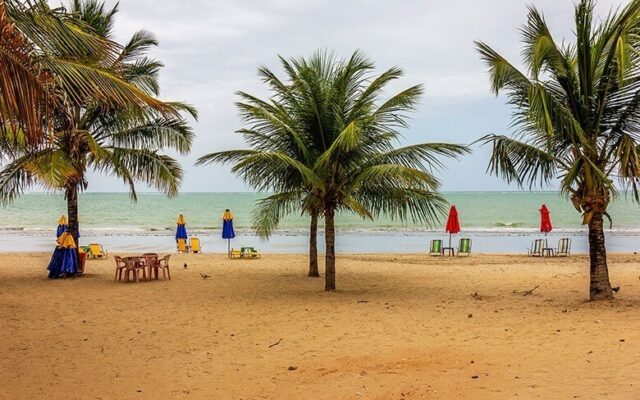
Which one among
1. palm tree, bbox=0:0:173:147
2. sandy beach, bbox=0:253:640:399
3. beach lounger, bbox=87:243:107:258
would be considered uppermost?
palm tree, bbox=0:0:173:147

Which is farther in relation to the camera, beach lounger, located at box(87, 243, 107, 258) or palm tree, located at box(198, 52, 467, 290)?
beach lounger, located at box(87, 243, 107, 258)

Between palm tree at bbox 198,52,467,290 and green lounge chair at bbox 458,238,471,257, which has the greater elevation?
palm tree at bbox 198,52,467,290

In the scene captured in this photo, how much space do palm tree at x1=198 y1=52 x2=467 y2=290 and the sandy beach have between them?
201cm

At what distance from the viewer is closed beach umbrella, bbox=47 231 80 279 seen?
1295 cm

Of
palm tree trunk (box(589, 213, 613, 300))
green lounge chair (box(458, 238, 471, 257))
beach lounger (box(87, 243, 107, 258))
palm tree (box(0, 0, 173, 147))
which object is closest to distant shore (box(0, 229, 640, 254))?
green lounge chair (box(458, 238, 471, 257))

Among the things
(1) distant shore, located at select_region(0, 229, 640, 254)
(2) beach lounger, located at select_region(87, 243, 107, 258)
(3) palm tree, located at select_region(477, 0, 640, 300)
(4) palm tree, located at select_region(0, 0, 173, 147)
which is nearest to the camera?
(4) palm tree, located at select_region(0, 0, 173, 147)

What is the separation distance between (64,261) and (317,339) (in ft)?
28.2

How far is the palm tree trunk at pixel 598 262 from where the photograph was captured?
912cm

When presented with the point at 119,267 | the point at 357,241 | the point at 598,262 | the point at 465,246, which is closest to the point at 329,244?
the point at 598,262

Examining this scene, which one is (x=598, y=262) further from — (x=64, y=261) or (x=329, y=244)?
(x=64, y=261)

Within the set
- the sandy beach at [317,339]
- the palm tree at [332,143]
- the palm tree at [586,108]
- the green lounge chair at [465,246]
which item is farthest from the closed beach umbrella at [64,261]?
the green lounge chair at [465,246]

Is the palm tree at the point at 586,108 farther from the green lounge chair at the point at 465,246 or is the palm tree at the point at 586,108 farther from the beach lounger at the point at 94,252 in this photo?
the beach lounger at the point at 94,252

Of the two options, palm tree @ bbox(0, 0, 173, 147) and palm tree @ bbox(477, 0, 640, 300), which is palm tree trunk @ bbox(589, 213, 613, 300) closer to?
palm tree @ bbox(477, 0, 640, 300)

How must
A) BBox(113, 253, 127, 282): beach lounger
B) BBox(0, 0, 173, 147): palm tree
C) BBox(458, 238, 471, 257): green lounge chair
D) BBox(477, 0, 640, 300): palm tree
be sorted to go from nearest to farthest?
BBox(0, 0, 173, 147): palm tree, BBox(477, 0, 640, 300): palm tree, BBox(113, 253, 127, 282): beach lounger, BBox(458, 238, 471, 257): green lounge chair
